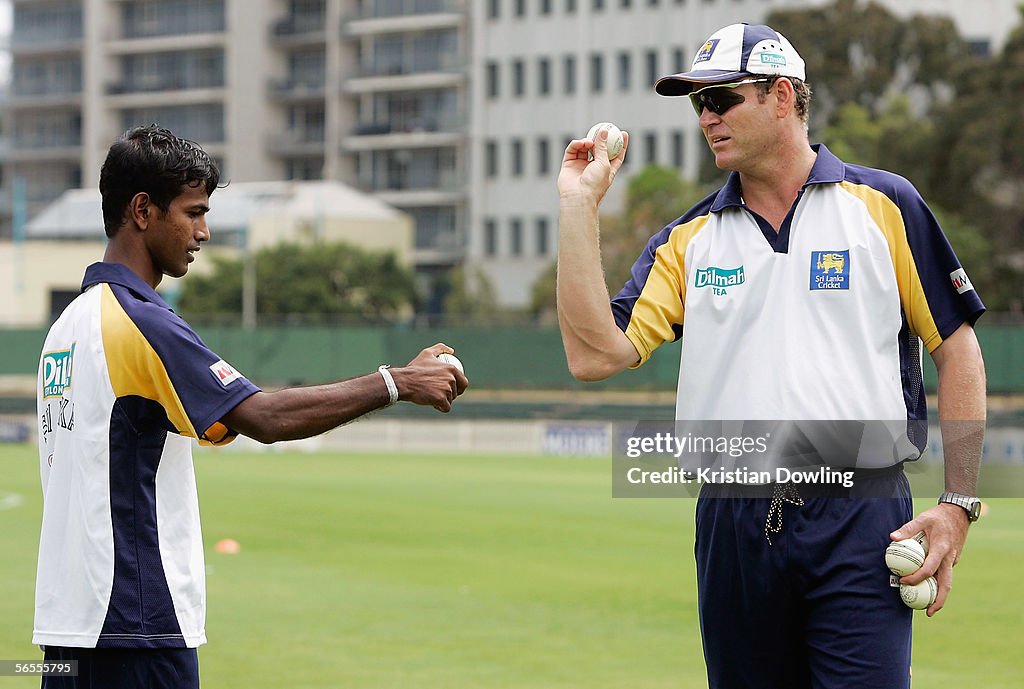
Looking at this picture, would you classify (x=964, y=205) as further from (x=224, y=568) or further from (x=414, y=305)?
(x=224, y=568)

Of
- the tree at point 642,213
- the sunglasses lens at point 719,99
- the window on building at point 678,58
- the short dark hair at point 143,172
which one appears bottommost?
the tree at point 642,213

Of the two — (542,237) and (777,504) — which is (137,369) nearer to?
(777,504)

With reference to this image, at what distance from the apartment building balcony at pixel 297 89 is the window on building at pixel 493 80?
10.7 m

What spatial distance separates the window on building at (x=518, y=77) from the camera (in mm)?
82250

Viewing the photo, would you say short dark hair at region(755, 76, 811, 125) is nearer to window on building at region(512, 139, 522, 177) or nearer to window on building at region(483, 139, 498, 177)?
window on building at region(512, 139, 522, 177)

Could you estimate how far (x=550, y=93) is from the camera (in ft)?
268

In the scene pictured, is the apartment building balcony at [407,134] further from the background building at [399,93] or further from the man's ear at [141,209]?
the man's ear at [141,209]

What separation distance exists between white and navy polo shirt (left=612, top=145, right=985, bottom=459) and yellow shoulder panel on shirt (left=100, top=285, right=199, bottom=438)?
1.39m

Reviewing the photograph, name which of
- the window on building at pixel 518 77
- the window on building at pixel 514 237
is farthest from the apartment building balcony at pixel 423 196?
the window on building at pixel 518 77

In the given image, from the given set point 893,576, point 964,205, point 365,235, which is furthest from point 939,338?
point 365,235

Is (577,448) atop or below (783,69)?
below

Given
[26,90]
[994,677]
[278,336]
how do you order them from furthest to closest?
[26,90] < [278,336] < [994,677]

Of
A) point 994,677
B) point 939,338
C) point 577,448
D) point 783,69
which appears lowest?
point 577,448

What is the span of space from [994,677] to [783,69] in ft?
21.9
